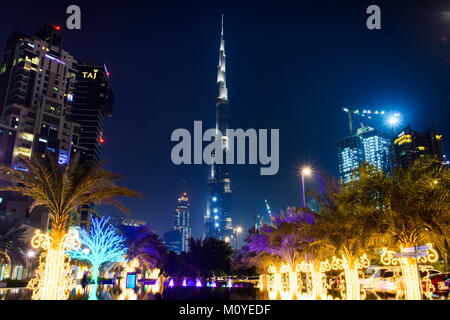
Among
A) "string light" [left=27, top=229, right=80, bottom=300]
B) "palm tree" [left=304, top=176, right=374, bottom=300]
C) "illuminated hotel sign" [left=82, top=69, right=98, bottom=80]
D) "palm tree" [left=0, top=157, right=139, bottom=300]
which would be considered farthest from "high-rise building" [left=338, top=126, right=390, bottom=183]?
"string light" [left=27, top=229, right=80, bottom=300]

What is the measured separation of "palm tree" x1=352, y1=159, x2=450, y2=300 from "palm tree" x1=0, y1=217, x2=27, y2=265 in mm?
29955

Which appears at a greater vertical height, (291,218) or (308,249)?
(291,218)

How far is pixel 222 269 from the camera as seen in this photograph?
63.3m

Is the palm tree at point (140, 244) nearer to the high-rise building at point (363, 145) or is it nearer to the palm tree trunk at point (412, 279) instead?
the palm tree trunk at point (412, 279)

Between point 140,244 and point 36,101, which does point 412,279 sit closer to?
point 140,244

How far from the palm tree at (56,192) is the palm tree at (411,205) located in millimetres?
9366

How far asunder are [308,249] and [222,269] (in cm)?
4300

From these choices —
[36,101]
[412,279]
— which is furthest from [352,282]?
[36,101]

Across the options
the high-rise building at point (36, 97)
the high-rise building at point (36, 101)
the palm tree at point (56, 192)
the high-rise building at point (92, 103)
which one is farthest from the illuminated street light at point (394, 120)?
the palm tree at point (56, 192)

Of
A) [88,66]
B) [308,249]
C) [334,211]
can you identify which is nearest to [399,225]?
[334,211]

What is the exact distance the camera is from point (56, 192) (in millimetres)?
15008

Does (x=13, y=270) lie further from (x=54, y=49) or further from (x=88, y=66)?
(x=88, y=66)

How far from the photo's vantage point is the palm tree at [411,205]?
12.9m

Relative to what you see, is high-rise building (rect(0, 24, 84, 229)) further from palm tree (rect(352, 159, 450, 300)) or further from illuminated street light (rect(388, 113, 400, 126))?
illuminated street light (rect(388, 113, 400, 126))
